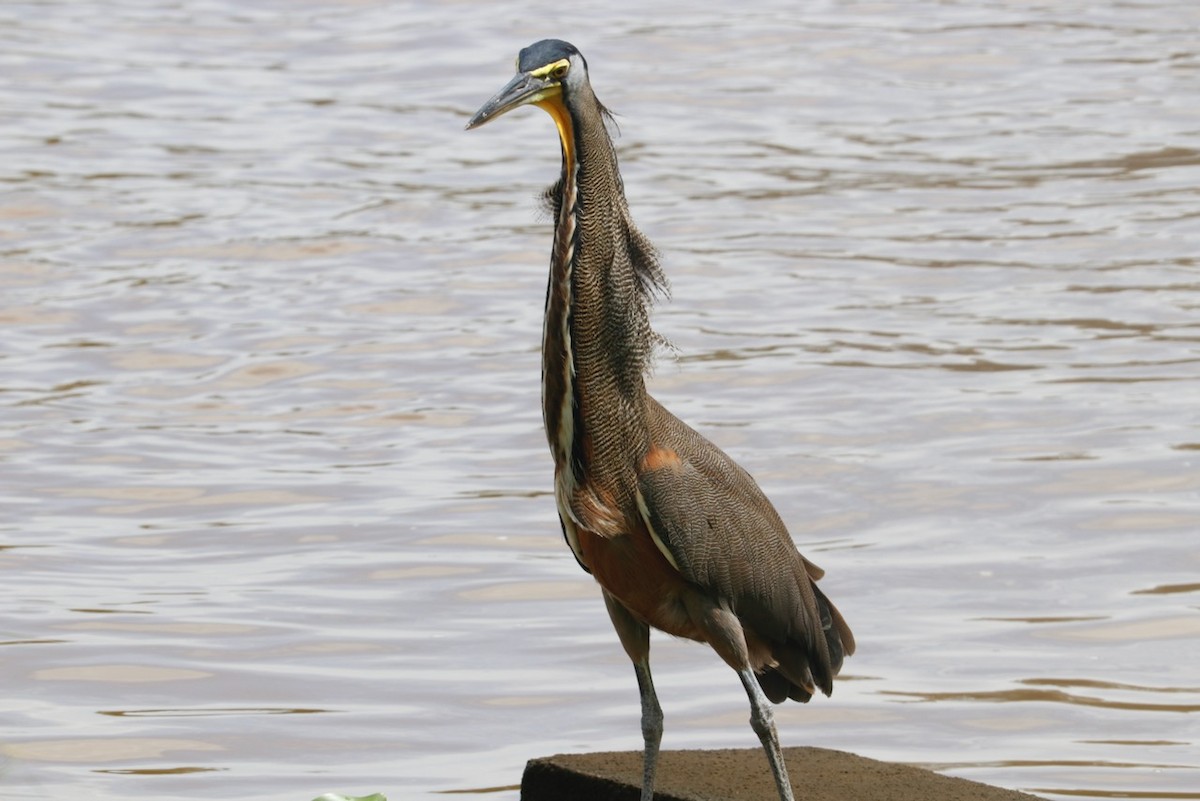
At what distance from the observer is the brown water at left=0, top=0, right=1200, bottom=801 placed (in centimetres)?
738

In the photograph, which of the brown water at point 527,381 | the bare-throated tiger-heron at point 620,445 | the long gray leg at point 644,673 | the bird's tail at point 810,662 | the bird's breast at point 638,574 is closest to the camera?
the bare-throated tiger-heron at point 620,445

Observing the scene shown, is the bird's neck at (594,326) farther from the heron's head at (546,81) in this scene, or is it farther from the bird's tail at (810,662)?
the bird's tail at (810,662)

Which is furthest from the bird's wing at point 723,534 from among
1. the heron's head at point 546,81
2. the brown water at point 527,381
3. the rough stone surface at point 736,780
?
the brown water at point 527,381

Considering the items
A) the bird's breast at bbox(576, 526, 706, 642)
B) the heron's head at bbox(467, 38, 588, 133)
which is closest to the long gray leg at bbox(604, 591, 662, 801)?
the bird's breast at bbox(576, 526, 706, 642)

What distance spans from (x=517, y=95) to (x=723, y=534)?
1.14m

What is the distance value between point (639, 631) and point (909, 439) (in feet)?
17.3

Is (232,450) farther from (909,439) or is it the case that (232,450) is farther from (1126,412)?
(1126,412)

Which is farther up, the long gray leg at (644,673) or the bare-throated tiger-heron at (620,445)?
the bare-throated tiger-heron at (620,445)

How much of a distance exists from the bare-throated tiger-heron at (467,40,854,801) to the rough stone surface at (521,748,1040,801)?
467mm

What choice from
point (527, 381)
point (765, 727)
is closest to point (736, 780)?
point (765, 727)

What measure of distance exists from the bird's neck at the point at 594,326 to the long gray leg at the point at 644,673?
38 cm

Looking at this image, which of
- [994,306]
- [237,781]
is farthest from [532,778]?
[994,306]

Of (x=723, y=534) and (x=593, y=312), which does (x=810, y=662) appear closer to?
(x=723, y=534)

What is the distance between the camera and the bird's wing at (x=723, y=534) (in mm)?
5043
